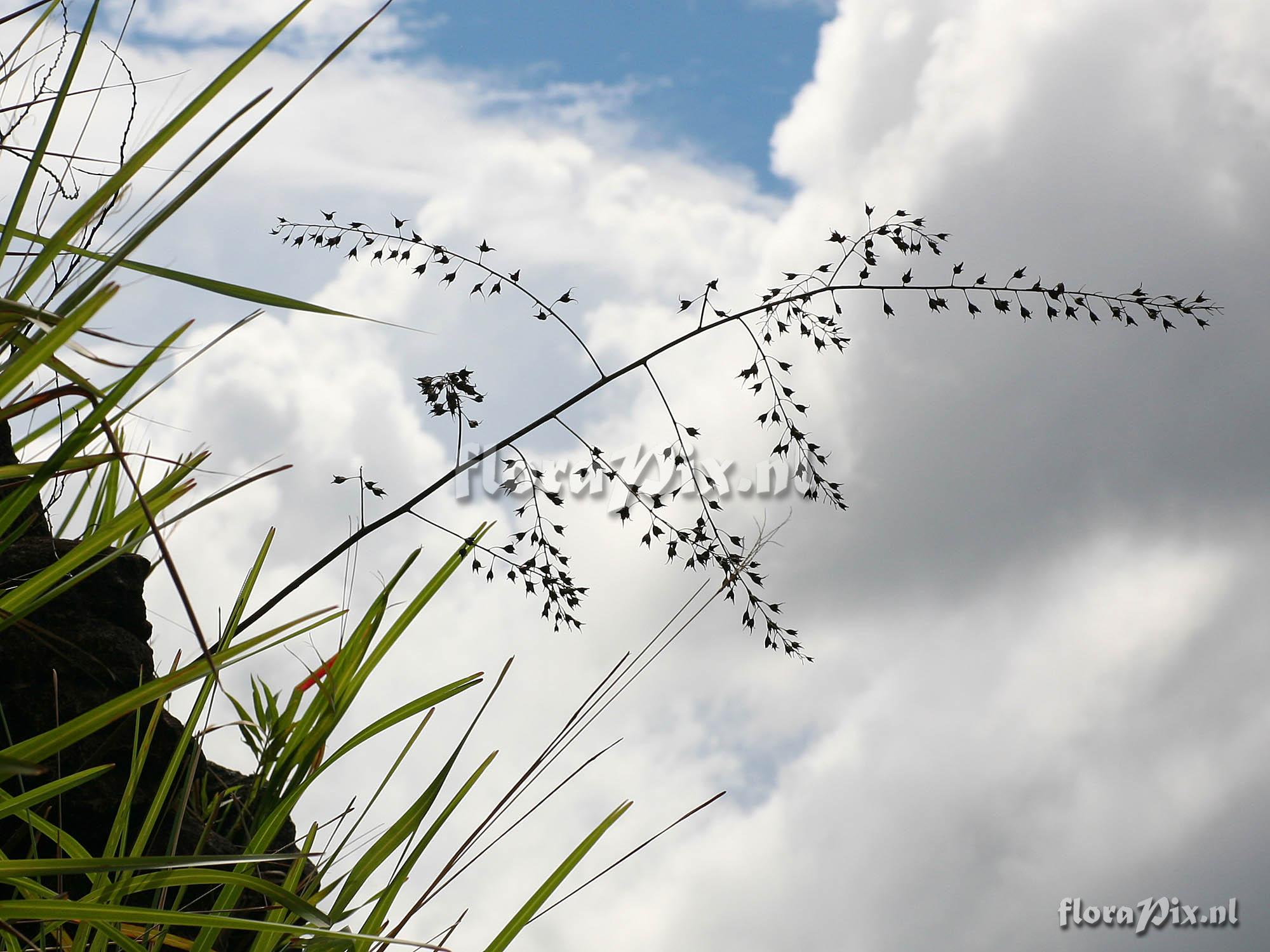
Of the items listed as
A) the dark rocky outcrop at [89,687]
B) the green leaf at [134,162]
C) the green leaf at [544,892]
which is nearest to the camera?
the green leaf at [134,162]

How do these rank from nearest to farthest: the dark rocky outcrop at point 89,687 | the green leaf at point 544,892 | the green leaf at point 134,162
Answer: the green leaf at point 134,162
the green leaf at point 544,892
the dark rocky outcrop at point 89,687

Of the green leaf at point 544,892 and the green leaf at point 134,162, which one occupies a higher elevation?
the green leaf at point 134,162

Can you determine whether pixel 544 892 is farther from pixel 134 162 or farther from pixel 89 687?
pixel 134 162

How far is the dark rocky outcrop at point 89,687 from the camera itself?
147cm

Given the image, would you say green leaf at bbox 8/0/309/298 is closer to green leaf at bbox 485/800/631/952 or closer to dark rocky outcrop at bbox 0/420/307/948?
dark rocky outcrop at bbox 0/420/307/948

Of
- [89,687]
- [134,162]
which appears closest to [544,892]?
[89,687]

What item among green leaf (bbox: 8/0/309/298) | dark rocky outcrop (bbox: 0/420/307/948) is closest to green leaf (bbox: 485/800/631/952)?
dark rocky outcrop (bbox: 0/420/307/948)

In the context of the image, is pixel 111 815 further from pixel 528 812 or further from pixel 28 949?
pixel 528 812

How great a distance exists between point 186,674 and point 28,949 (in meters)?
0.59

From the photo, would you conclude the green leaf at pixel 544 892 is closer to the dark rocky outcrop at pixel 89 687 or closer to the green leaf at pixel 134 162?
the dark rocky outcrop at pixel 89 687

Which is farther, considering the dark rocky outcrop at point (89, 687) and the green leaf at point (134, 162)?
the dark rocky outcrop at point (89, 687)

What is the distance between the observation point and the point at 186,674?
0.94m

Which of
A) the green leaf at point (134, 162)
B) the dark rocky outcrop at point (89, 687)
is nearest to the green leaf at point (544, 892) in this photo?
the dark rocky outcrop at point (89, 687)

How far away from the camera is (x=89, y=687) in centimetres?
152
